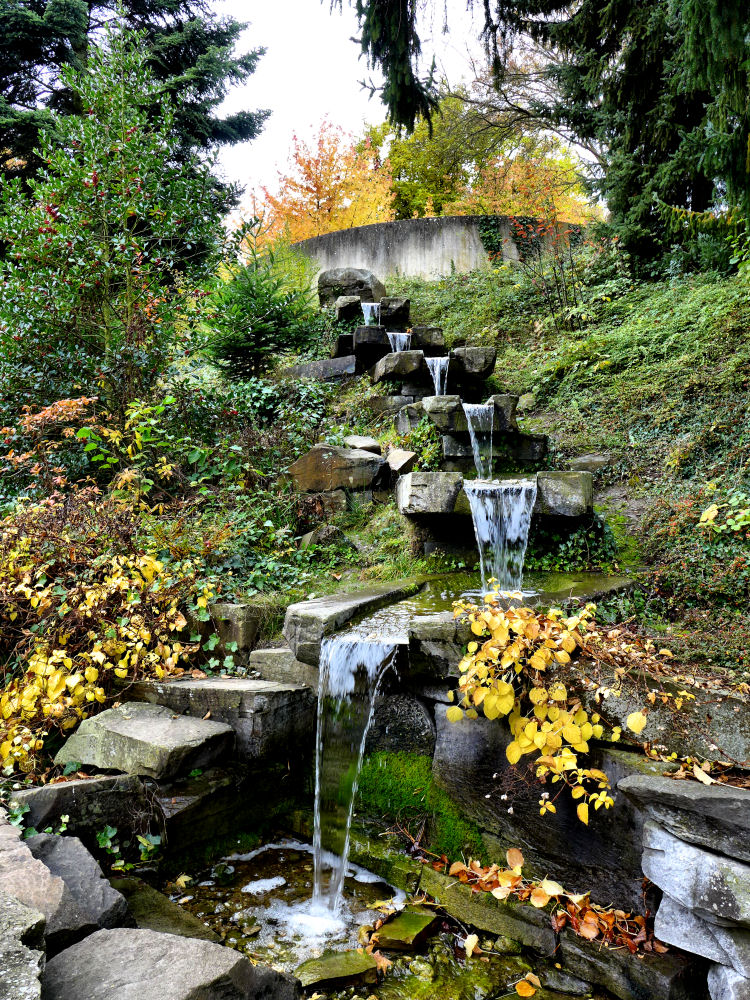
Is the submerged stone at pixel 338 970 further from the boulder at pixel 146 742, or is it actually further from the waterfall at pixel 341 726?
the boulder at pixel 146 742

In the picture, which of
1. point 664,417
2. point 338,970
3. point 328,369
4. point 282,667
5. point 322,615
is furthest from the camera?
point 328,369

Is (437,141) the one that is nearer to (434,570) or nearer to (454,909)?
(434,570)

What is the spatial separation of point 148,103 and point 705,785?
7891mm

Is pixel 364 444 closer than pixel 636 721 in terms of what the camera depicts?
No

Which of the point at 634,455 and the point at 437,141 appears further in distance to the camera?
the point at 437,141

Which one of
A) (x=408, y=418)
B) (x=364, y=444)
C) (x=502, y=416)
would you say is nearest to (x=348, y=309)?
(x=408, y=418)

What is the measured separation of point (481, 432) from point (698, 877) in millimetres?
3855

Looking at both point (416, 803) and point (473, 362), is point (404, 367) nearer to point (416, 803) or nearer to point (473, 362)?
point (473, 362)

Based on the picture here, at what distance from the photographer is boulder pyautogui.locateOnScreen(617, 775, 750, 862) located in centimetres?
212

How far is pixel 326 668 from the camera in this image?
3539 millimetres

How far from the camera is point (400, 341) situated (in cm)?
797

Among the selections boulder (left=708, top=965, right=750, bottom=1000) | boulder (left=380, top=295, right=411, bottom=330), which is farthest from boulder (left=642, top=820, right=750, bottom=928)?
boulder (left=380, top=295, right=411, bottom=330)

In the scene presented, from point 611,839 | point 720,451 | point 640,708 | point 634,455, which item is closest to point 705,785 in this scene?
point 640,708

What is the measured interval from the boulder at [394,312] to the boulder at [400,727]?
6504 mm
